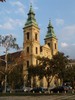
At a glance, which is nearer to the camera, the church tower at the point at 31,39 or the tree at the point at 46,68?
the tree at the point at 46,68

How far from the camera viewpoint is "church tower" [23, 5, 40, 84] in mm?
89125

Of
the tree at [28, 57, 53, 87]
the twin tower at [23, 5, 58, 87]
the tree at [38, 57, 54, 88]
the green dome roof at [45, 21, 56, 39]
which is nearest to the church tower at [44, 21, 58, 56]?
the green dome roof at [45, 21, 56, 39]

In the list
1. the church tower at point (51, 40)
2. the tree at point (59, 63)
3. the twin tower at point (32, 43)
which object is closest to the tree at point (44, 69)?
the tree at point (59, 63)

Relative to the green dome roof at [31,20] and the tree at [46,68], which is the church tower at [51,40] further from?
the tree at [46,68]

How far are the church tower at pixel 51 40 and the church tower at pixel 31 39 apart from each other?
446 inches

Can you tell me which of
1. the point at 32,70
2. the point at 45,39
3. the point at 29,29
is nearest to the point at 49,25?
the point at 45,39

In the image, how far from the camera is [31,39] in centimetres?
9094

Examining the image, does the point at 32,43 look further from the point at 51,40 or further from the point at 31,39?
the point at 51,40

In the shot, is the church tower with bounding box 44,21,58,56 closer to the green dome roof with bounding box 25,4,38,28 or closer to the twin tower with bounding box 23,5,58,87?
the twin tower with bounding box 23,5,58,87

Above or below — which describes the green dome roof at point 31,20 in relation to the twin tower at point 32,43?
above

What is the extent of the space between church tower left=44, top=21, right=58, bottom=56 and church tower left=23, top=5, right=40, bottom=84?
11.3 metres

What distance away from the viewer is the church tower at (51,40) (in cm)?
10456

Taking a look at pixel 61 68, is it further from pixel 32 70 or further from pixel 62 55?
pixel 32 70

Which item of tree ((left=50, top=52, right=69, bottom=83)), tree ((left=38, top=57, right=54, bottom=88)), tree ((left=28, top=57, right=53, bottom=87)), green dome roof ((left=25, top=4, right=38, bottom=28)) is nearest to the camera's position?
tree ((left=50, top=52, right=69, bottom=83))
